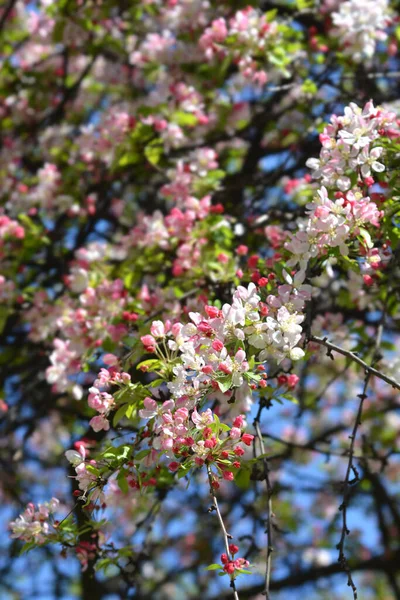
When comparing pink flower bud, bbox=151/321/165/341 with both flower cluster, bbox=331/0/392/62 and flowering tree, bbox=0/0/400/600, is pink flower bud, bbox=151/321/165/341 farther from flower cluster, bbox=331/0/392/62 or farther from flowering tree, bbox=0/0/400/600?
flower cluster, bbox=331/0/392/62

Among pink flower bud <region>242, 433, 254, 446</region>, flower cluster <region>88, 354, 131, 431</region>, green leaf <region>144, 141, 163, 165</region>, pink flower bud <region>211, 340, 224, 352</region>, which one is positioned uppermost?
green leaf <region>144, 141, 163, 165</region>

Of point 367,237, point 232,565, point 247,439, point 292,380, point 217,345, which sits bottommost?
point 232,565

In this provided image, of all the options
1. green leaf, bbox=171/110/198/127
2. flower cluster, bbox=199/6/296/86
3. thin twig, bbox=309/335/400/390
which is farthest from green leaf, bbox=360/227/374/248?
green leaf, bbox=171/110/198/127

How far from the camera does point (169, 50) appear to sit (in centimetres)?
413

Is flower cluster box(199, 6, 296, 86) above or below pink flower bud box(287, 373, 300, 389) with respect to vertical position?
above

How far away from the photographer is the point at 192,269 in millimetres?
3105

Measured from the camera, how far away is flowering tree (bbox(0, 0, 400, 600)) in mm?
2098

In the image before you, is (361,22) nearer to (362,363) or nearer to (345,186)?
(345,186)

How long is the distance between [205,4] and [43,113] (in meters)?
1.45

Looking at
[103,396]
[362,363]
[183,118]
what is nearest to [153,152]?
[183,118]

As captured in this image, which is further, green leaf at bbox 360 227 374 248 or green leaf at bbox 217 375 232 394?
green leaf at bbox 360 227 374 248

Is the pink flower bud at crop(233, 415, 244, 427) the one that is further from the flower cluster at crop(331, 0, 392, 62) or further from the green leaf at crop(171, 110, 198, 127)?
the flower cluster at crop(331, 0, 392, 62)

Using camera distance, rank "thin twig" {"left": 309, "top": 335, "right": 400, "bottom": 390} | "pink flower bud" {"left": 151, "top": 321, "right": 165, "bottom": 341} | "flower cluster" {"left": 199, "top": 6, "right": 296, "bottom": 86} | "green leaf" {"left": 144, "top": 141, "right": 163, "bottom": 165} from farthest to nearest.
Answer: "green leaf" {"left": 144, "top": 141, "right": 163, "bottom": 165} → "flower cluster" {"left": 199, "top": 6, "right": 296, "bottom": 86} → "pink flower bud" {"left": 151, "top": 321, "right": 165, "bottom": 341} → "thin twig" {"left": 309, "top": 335, "right": 400, "bottom": 390}

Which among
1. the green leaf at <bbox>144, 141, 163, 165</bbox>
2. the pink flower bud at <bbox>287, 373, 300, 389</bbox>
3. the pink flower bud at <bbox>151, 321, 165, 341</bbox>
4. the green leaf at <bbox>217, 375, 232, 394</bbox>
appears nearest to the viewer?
the green leaf at <bbox>217, 375, 232, 394</bbox>
